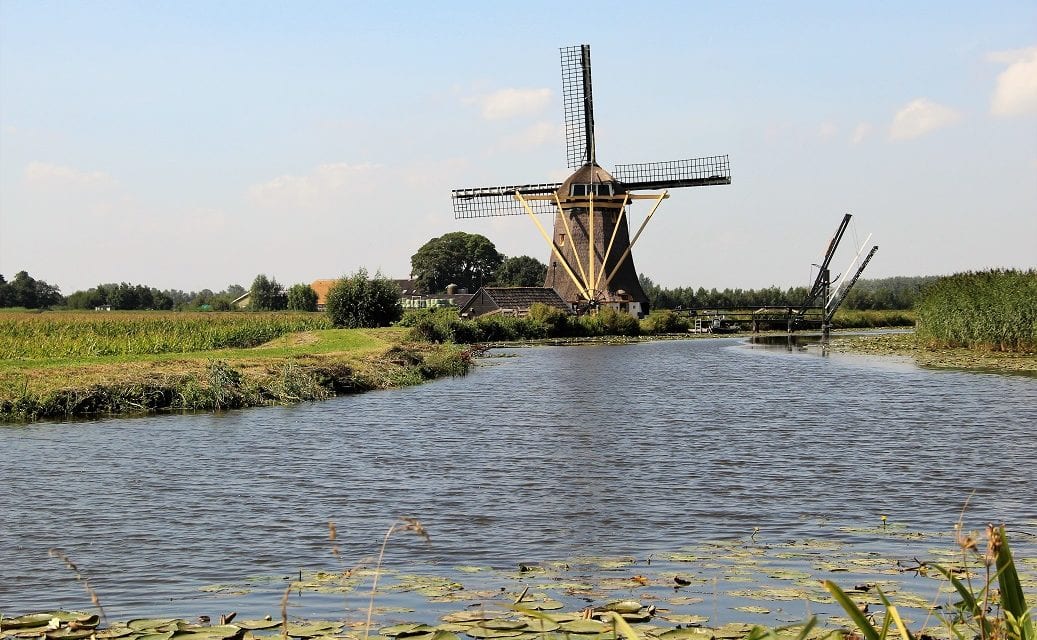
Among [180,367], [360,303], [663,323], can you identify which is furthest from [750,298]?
[180,367]

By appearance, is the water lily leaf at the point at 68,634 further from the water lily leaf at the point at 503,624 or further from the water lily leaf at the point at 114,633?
the water lily leaf at the point at 503,624

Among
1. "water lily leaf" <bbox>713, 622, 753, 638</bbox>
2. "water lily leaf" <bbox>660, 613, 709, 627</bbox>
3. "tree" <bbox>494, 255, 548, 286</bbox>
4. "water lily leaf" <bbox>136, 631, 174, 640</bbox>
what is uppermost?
"tree" <bbox>494, 255, 548, 286</bbox>

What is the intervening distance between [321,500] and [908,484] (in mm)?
5973

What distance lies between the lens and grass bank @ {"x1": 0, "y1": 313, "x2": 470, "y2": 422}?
18469 millimetres

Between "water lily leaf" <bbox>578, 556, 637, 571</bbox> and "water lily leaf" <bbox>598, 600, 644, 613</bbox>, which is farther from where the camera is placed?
"water lily leaf" <bbox>578, 556, 637, 571</bbox>

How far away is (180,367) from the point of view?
2159cm

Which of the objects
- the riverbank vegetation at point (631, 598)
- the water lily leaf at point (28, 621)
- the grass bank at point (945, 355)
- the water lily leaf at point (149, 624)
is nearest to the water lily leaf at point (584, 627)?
the riverbank vegetation at point (631, 598)

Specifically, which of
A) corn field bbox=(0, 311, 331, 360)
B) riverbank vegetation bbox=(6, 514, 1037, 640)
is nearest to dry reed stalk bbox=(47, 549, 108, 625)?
riverbank vegetation bbox=(6, 514, 1037, 640)

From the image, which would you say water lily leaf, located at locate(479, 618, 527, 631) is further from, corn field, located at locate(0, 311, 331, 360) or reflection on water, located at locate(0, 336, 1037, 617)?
corn field, located at locate(0, 311, 331, 360)

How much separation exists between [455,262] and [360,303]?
5915 centimetres

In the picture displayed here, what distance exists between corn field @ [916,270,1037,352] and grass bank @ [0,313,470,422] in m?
16.0

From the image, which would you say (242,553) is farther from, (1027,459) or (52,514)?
(1027,459)

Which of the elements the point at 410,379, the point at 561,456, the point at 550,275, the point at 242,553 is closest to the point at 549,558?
the point at 242,553

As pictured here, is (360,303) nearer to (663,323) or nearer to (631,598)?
(663,323)
